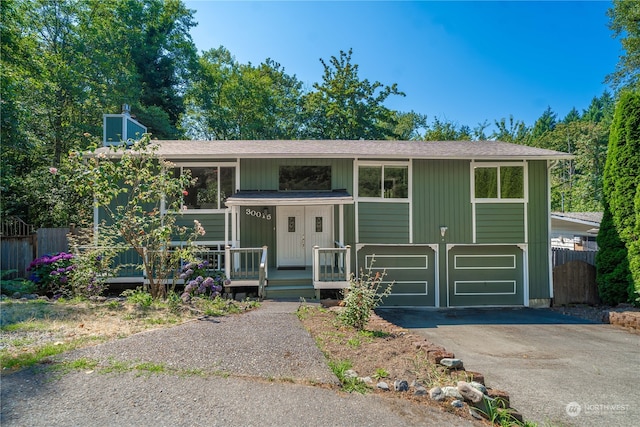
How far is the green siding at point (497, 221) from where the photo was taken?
33.4ft

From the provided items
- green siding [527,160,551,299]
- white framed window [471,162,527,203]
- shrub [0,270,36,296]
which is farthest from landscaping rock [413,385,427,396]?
shrub [0,270,36,296]

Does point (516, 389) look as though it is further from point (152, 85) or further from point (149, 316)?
point (152, 85)

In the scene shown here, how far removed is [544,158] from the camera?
31.9 feet

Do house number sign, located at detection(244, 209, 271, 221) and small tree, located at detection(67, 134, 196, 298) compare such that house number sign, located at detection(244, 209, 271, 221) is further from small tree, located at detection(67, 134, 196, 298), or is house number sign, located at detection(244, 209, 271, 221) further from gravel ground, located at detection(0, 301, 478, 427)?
gravel ground, located at detection(0, 301, 478, 427)

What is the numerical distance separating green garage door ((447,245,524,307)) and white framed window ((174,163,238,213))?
25.0 feet

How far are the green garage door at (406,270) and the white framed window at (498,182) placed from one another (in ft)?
8.10

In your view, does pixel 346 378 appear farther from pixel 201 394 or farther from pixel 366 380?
pixel 201 394

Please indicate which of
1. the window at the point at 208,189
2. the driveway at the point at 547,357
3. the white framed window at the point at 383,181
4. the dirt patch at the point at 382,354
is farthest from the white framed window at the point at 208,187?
the driveway at the point at 547,357

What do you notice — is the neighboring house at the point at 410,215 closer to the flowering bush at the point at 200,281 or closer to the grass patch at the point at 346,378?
the flowering bush at the point at 200,281

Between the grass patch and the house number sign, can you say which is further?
the house number sign

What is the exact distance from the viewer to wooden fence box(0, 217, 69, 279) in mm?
9680

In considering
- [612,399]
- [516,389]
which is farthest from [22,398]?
[612,399]

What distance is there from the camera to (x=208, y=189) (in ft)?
32.4

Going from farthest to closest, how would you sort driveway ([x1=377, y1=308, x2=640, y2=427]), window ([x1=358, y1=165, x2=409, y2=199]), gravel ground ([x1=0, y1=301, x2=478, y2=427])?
1. window ([x1=358, y1=165, x2=409, y2=199])
2. driveway ([x1=377, y1=308, x2=640, y2=427])
3. gravel ground ([x1=0, y1=301, x2=478, y2=427])
